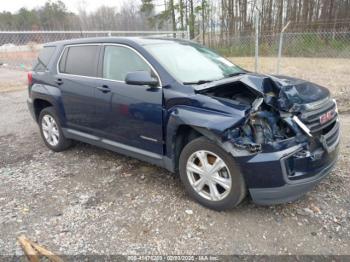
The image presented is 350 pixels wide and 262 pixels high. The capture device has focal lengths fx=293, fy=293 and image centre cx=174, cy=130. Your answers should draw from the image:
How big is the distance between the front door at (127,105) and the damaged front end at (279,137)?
0.69 meters

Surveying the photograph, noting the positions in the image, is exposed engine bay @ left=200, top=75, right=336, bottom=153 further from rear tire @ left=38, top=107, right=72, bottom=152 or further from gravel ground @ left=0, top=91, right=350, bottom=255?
rear tire @ left=38, top=107, right=72, bottom=152

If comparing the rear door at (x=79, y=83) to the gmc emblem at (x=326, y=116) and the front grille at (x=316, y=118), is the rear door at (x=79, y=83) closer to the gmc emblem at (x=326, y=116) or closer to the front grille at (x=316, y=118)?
the front grille at (x=316, y=118)

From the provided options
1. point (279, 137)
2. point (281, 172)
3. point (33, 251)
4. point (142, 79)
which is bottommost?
point (33, 251)

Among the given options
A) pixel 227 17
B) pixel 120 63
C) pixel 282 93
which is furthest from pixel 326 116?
pixel 227 17

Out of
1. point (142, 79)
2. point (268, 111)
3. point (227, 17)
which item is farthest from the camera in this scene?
point (227, 17)

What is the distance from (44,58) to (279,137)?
391 centimetres

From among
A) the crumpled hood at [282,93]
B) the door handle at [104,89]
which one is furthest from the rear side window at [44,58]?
the crumpled hood at [282,93]

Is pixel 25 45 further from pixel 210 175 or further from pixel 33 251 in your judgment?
pixel 210 175

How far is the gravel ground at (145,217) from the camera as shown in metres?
2.63

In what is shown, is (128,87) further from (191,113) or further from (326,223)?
(326,223)

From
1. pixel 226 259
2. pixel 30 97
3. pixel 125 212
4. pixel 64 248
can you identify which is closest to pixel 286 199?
pixel 226 259

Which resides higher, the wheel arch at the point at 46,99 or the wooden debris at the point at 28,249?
the wheel arch at the point at 46,99

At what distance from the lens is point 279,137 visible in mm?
2684

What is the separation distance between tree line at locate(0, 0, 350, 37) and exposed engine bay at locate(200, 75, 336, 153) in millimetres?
10358
